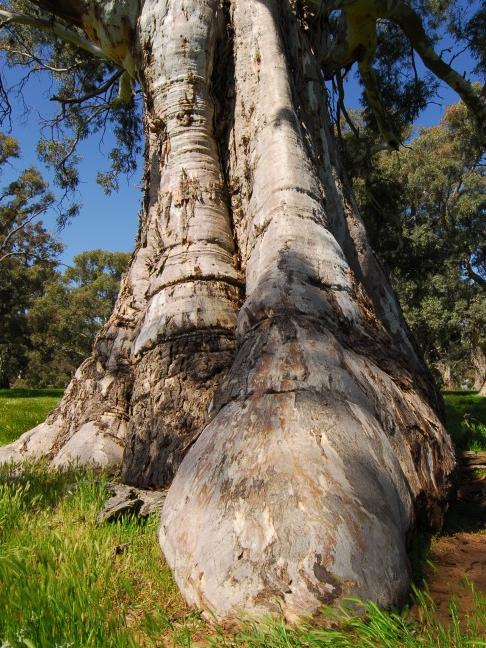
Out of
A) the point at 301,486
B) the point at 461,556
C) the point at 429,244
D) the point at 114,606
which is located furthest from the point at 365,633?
the point at 429,244

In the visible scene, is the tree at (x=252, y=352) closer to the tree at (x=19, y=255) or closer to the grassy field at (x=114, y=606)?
the grassy field at (x=114, y=606)

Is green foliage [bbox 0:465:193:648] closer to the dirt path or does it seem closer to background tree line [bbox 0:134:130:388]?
the dirt path

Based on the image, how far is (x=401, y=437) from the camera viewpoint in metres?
2.12

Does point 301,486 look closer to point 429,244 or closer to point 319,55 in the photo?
point 319,55

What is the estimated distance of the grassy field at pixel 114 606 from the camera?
1175 millimetres

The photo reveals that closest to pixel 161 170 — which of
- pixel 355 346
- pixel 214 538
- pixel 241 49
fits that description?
pixel 241 49

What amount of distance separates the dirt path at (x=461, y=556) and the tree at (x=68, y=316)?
89.9 feet

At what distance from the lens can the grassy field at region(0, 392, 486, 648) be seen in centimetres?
117

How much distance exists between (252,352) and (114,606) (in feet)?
3.53

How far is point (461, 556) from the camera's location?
1.97 m

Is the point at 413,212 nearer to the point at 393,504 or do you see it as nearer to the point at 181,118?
the point at 181,118

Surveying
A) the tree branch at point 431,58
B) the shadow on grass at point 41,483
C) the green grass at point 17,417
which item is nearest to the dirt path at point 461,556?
the shadow on grass at point 41,483

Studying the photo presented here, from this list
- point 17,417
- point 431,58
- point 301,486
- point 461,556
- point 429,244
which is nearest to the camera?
point 301,486

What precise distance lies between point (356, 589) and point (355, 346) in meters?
1.22
